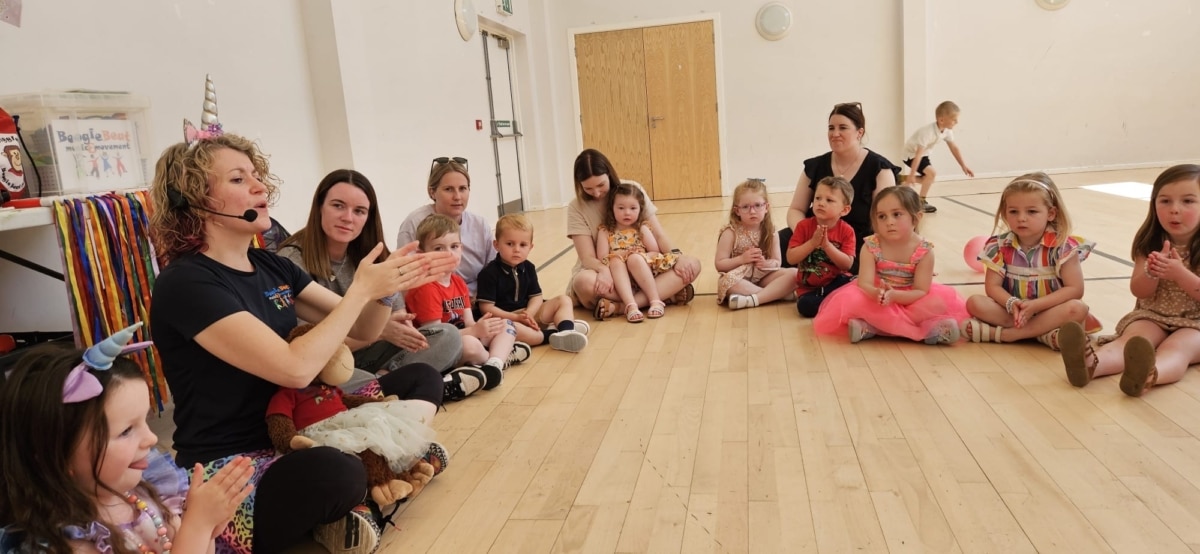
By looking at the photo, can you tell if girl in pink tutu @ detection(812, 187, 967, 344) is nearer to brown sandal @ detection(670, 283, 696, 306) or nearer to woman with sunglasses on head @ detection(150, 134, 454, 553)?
brown sandal @ detection(670, 283, 696, 306)

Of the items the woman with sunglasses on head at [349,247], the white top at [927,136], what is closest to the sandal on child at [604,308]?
the woman with sunglasses on head at [349,247]

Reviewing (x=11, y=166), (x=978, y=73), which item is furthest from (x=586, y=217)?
(x=978, y=73)

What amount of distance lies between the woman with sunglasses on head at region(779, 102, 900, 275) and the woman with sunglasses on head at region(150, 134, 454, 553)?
8.43 feet

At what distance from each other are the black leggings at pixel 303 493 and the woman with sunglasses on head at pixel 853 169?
2.58 metres

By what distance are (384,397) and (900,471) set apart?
1.32 meters

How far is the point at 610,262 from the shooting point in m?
3.79

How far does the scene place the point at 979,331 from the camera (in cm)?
295

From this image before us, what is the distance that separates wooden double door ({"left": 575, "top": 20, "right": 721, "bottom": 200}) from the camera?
9250 millimetres

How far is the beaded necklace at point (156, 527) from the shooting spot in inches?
48.9

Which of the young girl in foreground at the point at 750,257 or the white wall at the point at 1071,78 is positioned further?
the white wall at the point at 1071,78

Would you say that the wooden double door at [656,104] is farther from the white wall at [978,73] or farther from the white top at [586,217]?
the white top at [586,217]

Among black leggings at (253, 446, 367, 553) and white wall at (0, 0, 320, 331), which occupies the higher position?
white wall at (0, 0, 320, 331)

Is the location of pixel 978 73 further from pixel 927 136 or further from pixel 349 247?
pixel 349 247

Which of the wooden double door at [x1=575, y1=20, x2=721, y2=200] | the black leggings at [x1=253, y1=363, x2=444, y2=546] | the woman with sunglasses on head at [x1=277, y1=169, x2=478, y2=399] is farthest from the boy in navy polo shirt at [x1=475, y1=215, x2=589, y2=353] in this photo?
the wooden double door at [x1=575, y1=20, x2=721, y2=200]
